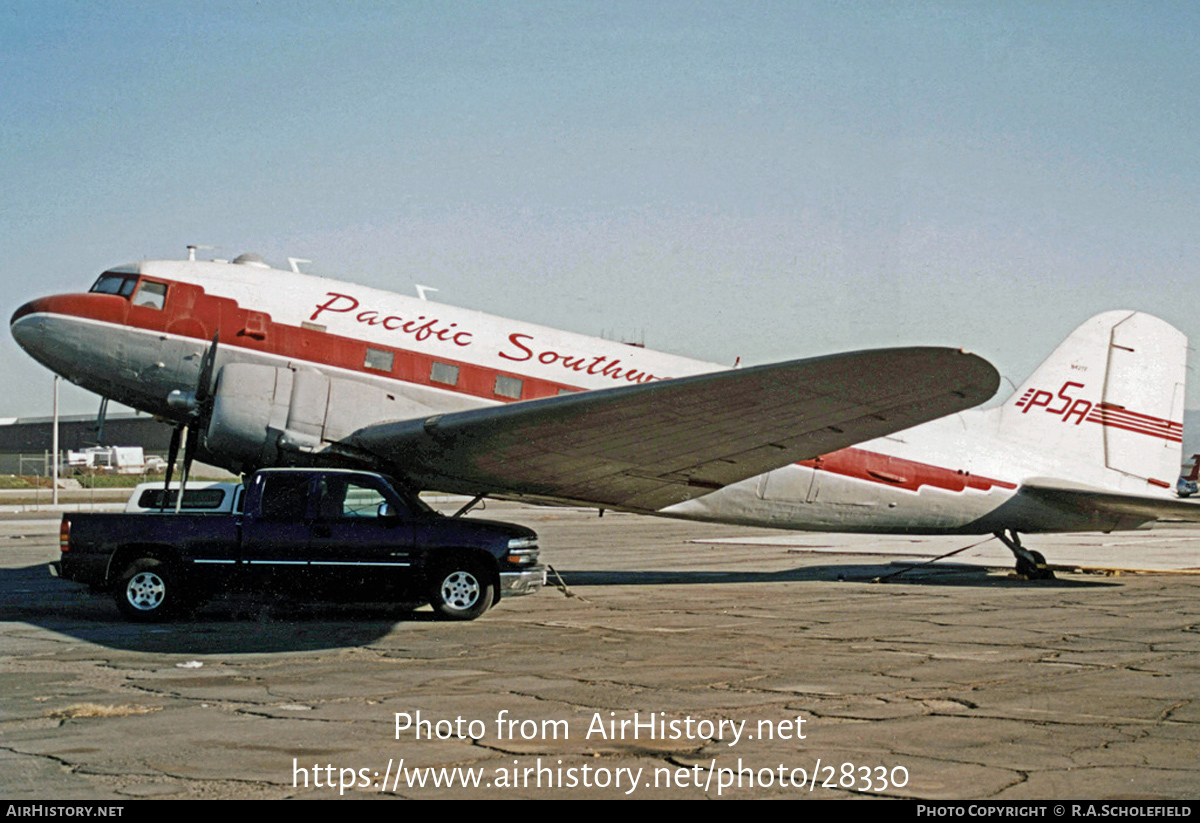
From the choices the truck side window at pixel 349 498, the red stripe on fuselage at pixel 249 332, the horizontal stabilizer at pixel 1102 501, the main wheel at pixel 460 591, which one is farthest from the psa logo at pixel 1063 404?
the truck side window at pixel 349 498

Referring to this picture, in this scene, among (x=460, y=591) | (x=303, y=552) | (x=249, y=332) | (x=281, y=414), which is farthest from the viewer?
(x=249, y=332)

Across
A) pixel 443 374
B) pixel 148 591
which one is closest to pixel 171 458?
pixel 148 591

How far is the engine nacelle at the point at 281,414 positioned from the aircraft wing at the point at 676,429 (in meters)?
0.41

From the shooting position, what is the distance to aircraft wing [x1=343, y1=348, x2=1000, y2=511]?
37.6ft

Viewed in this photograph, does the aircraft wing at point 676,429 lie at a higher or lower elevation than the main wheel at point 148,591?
higher

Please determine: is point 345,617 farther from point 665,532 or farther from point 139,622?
point 665,532

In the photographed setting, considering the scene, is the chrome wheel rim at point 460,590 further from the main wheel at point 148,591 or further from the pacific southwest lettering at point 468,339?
the pacific southwest lettering at point 468,339

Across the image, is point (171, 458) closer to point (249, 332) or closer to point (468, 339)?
point (249, 332)

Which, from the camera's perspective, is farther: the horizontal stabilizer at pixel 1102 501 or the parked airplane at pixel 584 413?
the horizontal stabilizer at pixel 1102 501

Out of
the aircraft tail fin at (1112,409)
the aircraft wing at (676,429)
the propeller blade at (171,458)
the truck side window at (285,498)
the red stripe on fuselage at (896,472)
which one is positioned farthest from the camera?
the aircraft tail fin at (1112,409)

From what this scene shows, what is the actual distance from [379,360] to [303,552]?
14.1ft

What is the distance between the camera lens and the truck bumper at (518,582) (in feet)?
44.1

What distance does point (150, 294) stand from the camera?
16656mm
